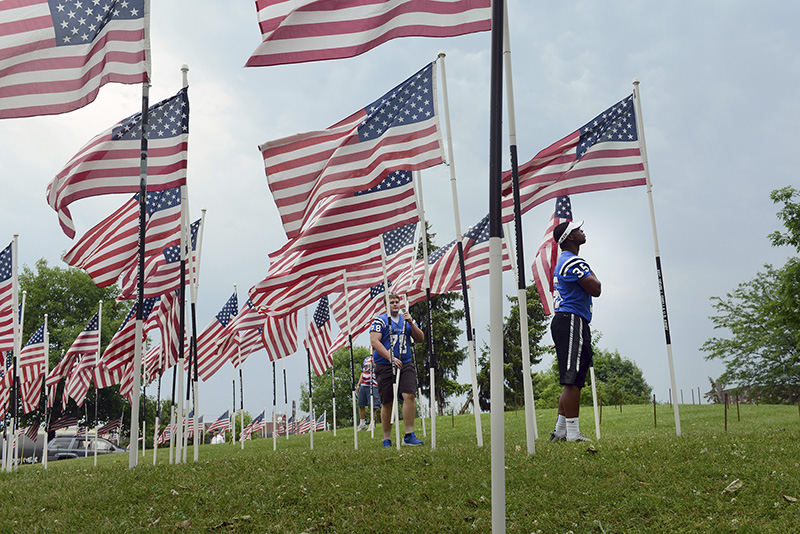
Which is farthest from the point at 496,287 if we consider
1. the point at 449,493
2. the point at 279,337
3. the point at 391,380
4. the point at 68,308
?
the point at 68,308

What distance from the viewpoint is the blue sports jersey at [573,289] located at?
973cm

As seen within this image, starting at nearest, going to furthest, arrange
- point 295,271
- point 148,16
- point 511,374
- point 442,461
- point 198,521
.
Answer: point 198,521 → point 442,461 → point 148,16 → point 295,271 → point 511,374

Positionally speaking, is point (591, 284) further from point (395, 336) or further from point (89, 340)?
point (89, 340)

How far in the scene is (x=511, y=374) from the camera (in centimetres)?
4753

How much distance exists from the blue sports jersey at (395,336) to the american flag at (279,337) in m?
8.91

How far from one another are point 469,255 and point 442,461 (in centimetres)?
577

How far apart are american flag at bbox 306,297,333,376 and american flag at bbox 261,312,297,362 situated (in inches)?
43.5

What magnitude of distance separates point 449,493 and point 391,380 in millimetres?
5686

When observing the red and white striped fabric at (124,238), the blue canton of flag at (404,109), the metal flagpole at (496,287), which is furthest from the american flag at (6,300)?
the metal flagpole at (496,287)

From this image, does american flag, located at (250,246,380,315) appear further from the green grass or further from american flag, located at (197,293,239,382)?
american flag, located at (197,293,239,382)

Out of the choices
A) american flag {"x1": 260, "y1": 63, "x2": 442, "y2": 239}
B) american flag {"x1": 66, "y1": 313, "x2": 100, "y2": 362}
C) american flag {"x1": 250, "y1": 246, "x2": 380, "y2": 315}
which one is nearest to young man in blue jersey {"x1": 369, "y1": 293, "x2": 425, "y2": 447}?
american flag {"x1": 250, "y1": 246, "x2": 380, "y2": 315}

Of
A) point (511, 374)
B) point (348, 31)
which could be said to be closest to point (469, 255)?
point (348, 31)

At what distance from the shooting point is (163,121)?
11.3 m

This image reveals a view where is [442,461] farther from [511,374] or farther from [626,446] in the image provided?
[511,374]
